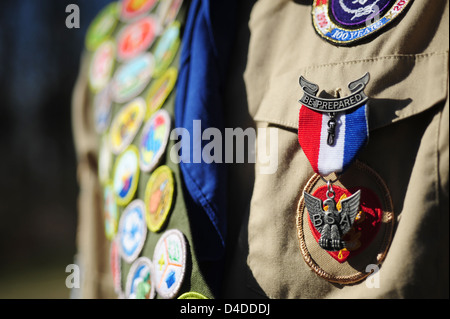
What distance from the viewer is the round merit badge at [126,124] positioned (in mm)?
1322

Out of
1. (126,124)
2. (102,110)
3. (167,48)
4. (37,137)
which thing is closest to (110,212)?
(126,124)

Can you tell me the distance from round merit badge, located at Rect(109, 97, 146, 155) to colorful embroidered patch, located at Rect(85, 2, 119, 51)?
0.48 meters

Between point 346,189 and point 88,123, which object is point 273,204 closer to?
point 346,189

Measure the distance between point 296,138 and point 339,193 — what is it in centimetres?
14

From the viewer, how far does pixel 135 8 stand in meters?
1.71

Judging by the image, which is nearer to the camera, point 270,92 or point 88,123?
point 270,92

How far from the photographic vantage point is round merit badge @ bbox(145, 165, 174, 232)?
1.07 meters

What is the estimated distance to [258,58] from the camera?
3.46 feet

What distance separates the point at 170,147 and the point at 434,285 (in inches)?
24.3

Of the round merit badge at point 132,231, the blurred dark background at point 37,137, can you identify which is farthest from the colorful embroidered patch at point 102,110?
the blurred dark background at point 37,137

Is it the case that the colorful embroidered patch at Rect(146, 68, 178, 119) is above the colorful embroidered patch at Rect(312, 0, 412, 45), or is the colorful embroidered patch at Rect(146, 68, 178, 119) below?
below

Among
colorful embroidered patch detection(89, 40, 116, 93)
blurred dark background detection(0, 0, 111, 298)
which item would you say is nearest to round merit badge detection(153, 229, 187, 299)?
colorful embroidered patch detection(89, 40, 116, 93)

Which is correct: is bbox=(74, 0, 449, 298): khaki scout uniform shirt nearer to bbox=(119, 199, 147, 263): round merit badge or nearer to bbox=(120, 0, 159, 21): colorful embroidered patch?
bbox=(119, 199, 147, 263): round merit badge

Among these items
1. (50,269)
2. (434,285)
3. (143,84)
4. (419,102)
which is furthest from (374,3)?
(50,269)
